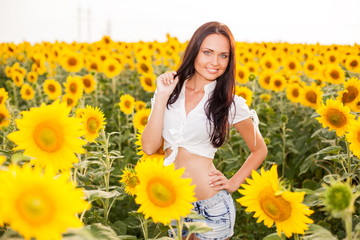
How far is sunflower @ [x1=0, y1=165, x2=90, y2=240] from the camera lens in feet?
3.19

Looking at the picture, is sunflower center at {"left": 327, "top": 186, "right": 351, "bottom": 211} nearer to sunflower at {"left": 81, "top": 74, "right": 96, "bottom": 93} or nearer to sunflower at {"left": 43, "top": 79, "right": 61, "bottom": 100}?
sunflower at {"left": 81, "top": 74, "right": 96, "bottom": 93}

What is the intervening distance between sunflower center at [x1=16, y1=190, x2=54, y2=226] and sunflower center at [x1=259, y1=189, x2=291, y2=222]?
0.74 meters

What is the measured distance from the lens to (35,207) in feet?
3.20

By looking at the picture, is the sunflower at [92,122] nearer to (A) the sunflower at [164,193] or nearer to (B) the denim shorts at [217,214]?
(B) the denim shorts at [217,214]

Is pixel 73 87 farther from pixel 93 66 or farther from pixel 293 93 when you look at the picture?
pixel 293 93

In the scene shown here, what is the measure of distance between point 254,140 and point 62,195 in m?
1.82

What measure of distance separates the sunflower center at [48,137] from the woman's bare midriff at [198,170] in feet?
3.59

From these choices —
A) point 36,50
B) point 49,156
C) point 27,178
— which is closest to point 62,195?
point 27,178

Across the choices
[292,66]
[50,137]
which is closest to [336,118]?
[50,137]

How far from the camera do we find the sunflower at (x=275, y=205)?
1.41m

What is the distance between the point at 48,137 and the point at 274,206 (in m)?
0.76

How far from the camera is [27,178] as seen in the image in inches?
38.7

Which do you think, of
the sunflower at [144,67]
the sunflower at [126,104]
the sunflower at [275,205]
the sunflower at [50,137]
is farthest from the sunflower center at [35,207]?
the sunflower at [144,67]

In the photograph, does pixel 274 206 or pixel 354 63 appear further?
pixel 354 63
